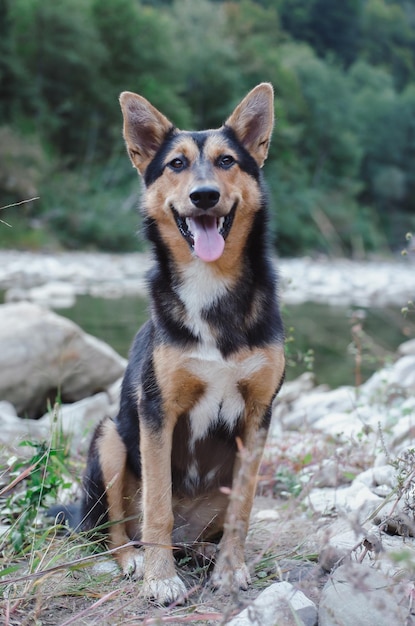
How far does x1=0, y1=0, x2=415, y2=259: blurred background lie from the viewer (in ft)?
104

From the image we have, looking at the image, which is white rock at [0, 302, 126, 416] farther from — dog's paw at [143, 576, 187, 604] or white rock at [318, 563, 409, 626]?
white rock at [318, 563, 409, 626]

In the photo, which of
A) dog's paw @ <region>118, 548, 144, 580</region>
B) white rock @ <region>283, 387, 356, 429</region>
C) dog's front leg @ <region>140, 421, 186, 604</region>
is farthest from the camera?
white rock @ <region>283, 387, 356, 429</region>

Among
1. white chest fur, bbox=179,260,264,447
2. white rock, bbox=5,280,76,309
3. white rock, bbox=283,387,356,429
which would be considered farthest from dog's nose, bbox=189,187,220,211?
white rock, bbox=5,280,76,309

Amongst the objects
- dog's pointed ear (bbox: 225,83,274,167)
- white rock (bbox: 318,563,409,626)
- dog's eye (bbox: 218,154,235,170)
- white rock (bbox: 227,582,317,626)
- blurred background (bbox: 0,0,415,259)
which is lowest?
blurred background (bbox: 0,0,415,259)

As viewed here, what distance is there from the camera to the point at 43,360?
6.26 m

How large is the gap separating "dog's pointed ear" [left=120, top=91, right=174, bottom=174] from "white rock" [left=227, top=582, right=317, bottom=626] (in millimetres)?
2334

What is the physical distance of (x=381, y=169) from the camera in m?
60.4

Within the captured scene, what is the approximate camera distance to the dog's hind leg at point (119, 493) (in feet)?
11.0

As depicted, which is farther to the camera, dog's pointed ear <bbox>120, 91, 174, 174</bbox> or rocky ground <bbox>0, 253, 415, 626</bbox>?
dog's pointed ear <bbox>120, 91, 174, 174</bbox>

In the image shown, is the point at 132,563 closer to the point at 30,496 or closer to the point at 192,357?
the point at 30,496

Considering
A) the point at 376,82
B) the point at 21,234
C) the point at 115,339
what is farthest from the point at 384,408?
the point at 376,82

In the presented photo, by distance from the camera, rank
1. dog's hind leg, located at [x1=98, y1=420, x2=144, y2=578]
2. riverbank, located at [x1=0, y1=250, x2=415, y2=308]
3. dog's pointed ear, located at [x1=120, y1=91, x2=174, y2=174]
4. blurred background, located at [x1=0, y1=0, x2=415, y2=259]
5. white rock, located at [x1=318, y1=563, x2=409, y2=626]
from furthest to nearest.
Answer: blurred background, located at [x1=0, y1=0, x2=415, y2=259] → riverbank, located at [x1=0, y1=250, x2=415, y2=308] → dog's pointed ear, located at [x1=120, y1=91, x2=174, y2=174] → dog's hind leg, located at [x1=98, y1=420, x2=144, y2=578] → white rock, located at [x1=318, y1=563, x2=409, y2=626]

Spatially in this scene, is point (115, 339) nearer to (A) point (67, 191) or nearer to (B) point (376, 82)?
(A) point (67, 191)

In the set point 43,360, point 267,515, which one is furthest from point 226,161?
point 43,360
